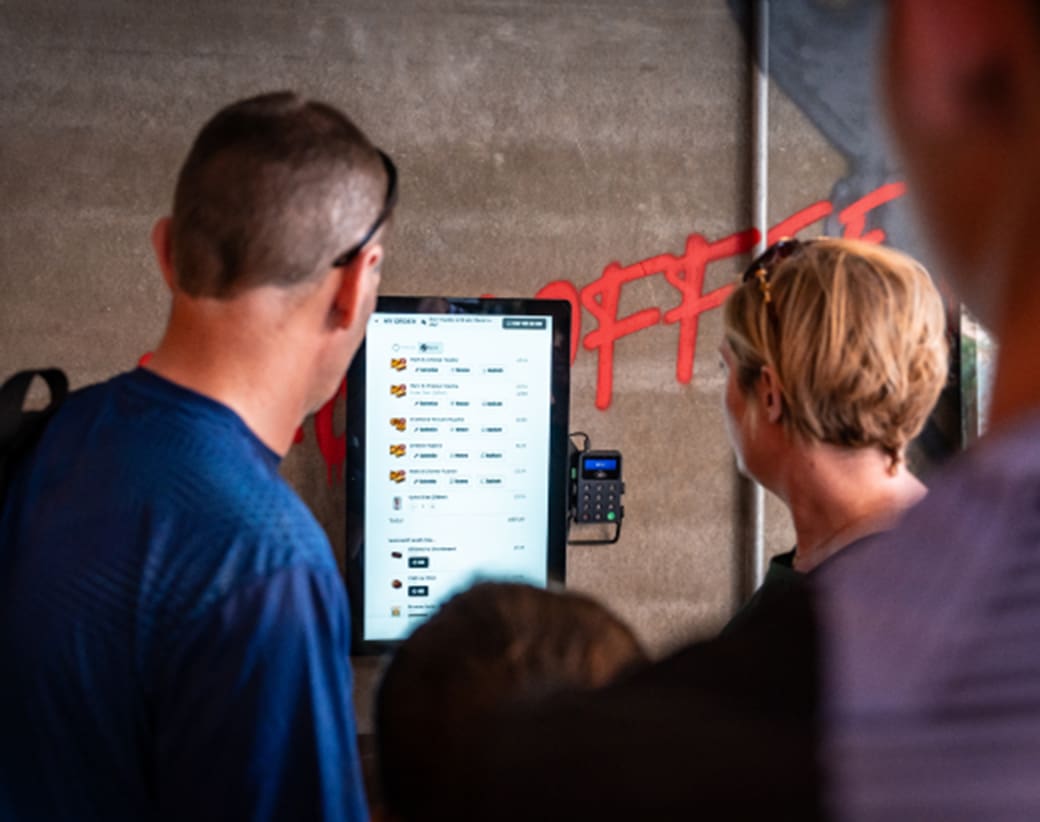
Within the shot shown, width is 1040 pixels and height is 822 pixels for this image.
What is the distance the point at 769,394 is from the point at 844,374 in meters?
0.13

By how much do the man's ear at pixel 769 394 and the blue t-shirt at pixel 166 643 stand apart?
730 mm

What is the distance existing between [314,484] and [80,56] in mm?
1273

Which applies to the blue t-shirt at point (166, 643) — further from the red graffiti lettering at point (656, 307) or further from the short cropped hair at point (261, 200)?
→ the red graffiti lettering at point (656, 307)

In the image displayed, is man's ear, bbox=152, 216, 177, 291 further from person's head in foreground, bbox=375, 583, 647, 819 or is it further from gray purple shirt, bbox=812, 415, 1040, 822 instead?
gray purple shirt, bbox=812, 415, 1040, 822

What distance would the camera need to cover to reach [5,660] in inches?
37.2

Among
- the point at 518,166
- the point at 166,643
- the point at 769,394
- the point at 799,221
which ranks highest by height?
the point at 518,166

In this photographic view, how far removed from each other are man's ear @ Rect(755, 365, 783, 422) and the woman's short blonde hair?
0.01 m

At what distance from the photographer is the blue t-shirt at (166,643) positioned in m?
0.91

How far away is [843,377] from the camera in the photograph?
54.3 inches

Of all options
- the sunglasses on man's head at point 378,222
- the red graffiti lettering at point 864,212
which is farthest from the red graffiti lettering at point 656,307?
the sunglasses on man's head at point 378,222

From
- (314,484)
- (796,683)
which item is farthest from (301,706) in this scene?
(314,484)

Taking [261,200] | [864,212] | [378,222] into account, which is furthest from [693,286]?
[261,200]

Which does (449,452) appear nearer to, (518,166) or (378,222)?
(518,166)

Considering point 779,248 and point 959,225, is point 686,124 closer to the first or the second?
point 779,248
